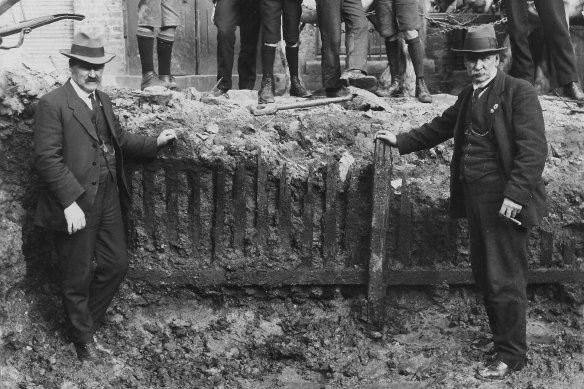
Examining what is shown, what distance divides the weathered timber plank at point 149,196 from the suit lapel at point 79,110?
37.7 inches

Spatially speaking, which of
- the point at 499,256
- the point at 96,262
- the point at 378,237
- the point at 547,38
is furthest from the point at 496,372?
the point at 547,38

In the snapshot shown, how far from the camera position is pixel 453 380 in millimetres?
6250

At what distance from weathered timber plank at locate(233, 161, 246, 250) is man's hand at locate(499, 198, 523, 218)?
214cm

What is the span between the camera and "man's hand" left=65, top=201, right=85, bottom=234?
5883 millimetres

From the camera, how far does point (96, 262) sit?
20.8ft

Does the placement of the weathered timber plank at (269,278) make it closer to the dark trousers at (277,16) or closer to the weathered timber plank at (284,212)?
the weathered timber plank at (284,212)

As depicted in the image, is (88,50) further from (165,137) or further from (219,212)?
(219,212)

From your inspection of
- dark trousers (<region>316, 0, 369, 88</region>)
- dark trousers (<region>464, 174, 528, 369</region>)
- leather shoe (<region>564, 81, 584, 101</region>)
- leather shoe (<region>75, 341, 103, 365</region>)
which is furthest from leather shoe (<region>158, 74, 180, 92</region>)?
leather shoe (<region>564, 81, 584, 101</region>)

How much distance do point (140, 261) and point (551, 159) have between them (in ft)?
11.8

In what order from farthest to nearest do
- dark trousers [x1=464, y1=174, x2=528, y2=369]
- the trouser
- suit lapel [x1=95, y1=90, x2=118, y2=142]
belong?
the trouser → suit lapel [x1=95, y1=90, x2=118, y2=142] → dark trousers [x1=464, y1=174, x2=528, y2=369]

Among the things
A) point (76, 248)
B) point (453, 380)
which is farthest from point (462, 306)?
point (76, 248)

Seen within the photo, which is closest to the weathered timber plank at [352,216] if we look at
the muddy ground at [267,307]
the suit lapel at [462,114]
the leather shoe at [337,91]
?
the muddy ground at [267,307]

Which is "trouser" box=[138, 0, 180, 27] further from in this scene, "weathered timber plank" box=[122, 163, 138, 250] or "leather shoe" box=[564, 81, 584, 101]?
"leather shoe" box=[564, 81, 584, 101]

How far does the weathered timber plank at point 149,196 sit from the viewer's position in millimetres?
6984
